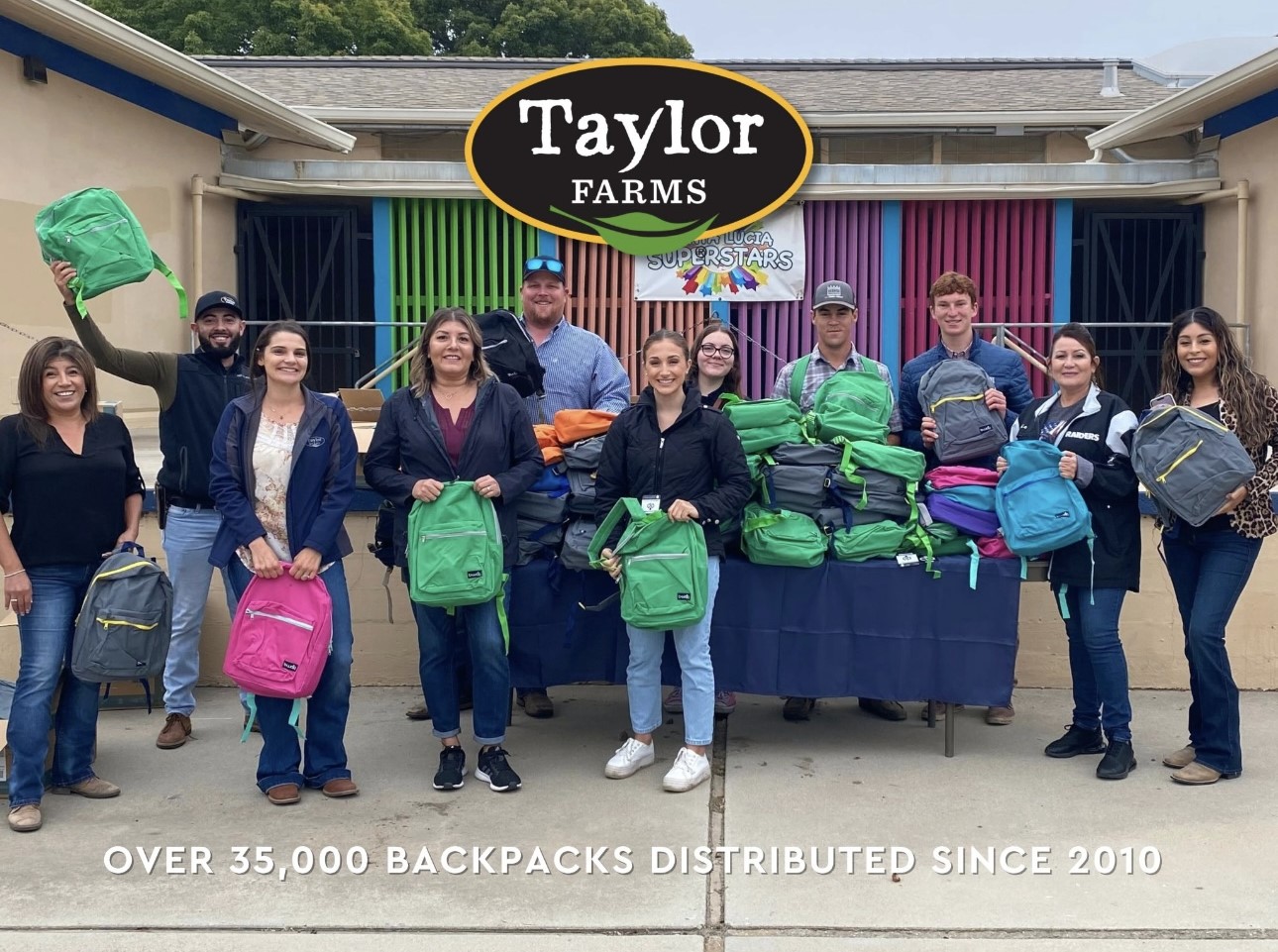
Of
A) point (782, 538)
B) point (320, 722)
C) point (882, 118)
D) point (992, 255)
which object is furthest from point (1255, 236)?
point (320, 722)

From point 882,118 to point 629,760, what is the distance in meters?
8.63

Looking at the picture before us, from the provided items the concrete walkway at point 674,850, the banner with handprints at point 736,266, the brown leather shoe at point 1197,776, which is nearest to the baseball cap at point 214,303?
the concrete walkway at point 674,850

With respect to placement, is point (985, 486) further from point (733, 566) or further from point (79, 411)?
point (79, 411)

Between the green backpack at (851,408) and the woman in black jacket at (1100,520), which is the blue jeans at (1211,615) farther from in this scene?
the green backpack at (851,408)

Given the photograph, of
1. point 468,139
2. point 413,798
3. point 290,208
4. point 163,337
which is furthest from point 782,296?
point 413,798

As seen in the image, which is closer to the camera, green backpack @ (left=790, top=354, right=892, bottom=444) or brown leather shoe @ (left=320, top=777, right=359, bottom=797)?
brown leather shoe @ (left=320, top=777, right=359, bottom=797)

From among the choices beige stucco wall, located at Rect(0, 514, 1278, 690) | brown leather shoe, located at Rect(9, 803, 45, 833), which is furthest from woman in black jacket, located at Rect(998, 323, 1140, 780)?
brown leather shoe, located at Rect(9, 803, 45, 833)

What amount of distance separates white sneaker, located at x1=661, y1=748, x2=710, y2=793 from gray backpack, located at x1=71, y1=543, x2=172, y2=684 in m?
1.95

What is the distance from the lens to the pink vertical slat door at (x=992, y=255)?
12.0 metres

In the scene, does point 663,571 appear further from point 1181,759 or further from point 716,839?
point 1181,759

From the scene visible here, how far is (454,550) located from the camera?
4.78m

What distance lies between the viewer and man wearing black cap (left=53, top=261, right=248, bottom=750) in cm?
538

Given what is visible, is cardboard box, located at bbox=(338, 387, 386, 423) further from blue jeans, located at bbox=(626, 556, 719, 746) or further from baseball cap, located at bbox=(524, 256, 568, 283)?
blue jeans, located at bbox=(626, 556, 719, 746)

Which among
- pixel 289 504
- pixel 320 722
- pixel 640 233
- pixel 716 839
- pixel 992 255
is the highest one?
pixel 640 233
